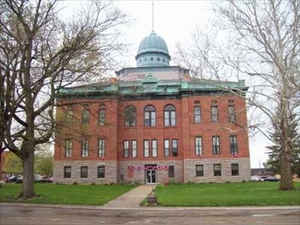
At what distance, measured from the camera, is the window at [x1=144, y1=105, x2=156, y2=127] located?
46.2m

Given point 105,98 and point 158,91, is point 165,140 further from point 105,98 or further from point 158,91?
point 105,98

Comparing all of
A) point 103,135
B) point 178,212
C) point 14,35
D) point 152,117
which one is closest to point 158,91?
point 152,117

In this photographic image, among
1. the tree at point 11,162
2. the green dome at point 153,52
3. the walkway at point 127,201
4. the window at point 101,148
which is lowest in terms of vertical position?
the walkway at point 127,201

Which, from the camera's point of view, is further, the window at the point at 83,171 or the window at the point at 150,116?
the window at the point at 150,116

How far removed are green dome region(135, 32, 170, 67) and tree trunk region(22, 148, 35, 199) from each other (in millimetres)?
38230

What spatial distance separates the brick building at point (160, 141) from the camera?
4375 cm

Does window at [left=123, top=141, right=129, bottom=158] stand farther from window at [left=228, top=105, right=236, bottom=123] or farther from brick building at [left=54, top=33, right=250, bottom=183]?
window at [left=228, top=105, right=236, bottom=123]

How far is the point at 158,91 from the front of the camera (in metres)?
45.9

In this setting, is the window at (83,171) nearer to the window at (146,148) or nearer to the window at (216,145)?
the window at (146,148)

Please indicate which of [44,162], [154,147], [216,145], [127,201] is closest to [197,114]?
[216,145]

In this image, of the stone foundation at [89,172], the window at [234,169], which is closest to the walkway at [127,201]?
the stone foundation at [89,172]

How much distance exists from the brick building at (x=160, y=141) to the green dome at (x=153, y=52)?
13.2 meters

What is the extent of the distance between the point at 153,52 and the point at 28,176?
40.7 m

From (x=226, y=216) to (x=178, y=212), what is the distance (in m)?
2.57
